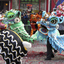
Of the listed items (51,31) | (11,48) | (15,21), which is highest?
(15,21)

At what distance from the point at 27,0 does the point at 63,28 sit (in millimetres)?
5582

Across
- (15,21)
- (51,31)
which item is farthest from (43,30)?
(15,21)

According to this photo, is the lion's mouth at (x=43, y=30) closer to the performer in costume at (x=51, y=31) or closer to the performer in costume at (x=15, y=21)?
the performer in costume at (x=51, y=31)

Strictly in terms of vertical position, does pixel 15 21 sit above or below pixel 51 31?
above

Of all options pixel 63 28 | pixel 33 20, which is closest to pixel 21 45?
pixel 33 20

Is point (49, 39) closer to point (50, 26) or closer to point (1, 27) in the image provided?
point (50, 26)

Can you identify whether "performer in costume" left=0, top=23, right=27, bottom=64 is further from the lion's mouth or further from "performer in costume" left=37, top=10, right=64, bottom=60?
the lion's mouth

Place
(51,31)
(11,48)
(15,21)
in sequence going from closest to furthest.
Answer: (11,48)
(51,31)
(15,21)

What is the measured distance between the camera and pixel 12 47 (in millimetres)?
1664

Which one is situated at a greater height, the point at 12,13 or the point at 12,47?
the point at 12,13

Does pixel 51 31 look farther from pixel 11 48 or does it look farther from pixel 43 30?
pixel 11 48

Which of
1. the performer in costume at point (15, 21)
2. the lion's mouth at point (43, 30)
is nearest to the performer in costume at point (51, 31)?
the lion's mouth at point (43, 30)

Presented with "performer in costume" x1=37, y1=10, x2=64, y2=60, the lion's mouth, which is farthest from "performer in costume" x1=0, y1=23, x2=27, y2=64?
the lion's mouth

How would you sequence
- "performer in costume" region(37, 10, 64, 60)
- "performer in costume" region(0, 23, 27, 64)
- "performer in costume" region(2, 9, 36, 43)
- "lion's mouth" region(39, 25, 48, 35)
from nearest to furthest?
"performer in costume" region(0, 23, 27, 64), "performer in costume" region(37, 10, 64, 60), "lion's mouth" region(39, 25, 48, 35), "performer in costume" region(2, 9, 36, 43)
